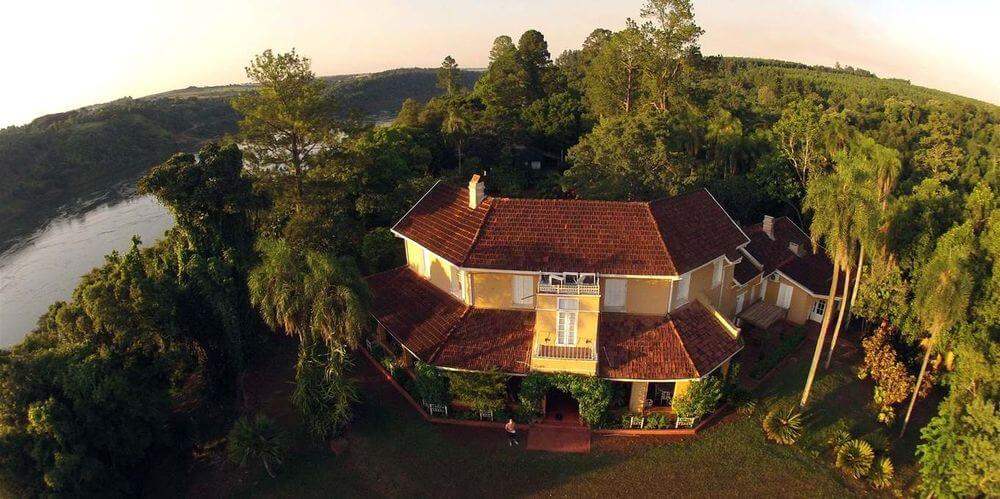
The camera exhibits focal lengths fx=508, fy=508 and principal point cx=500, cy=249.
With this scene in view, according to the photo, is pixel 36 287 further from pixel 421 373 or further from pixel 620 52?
pixel 620 52

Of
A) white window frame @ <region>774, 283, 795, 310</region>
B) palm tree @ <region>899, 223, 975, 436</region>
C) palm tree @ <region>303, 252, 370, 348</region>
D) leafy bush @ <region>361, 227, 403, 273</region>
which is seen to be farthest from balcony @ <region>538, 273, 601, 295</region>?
white window frame @ <region>774, 283, 795, 310</region>

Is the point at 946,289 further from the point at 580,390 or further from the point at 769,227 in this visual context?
the point at 580,390

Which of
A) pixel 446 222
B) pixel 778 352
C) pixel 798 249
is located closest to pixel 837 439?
pixel 778 352

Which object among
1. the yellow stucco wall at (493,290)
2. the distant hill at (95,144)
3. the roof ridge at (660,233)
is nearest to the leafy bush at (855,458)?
the roof ridge at (660,233)

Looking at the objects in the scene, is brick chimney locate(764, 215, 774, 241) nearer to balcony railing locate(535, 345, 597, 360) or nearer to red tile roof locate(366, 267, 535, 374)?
balcony railing locate(535, 345, 597, 360)

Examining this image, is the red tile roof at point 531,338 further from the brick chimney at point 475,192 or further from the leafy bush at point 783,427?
the brick chimney at point 475,192
